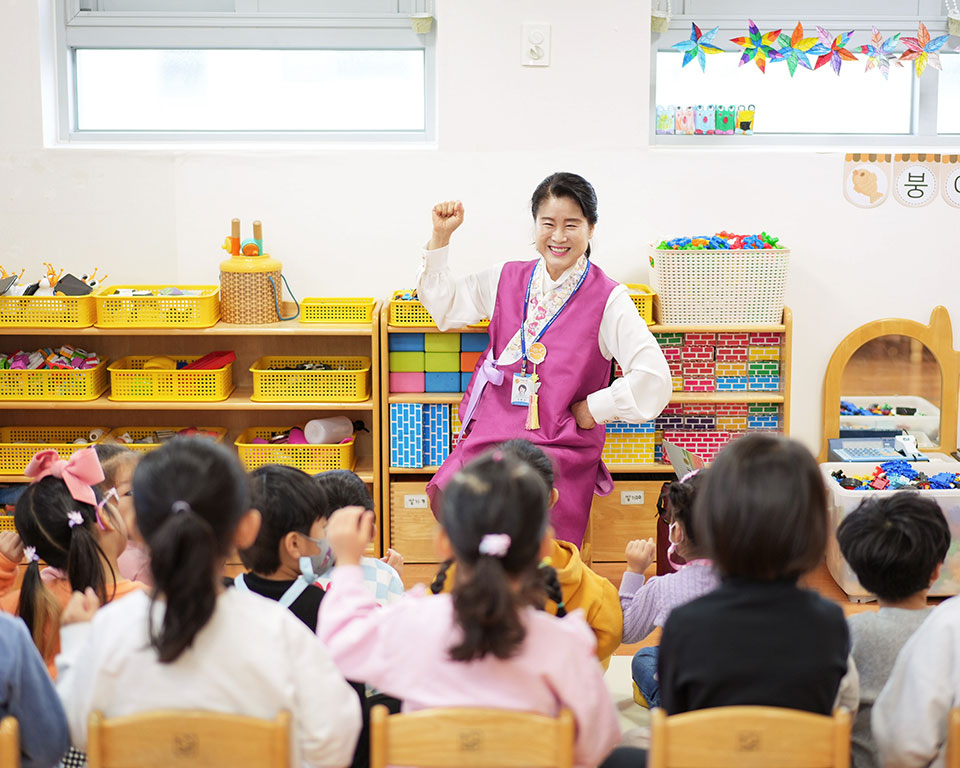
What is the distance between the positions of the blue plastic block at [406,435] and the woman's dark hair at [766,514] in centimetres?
207

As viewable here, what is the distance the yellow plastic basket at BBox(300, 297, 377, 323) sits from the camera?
12.2 feet

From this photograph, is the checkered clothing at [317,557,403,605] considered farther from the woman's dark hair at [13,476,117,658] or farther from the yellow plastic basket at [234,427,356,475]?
the yellow plastic basket at [234,427,356,475]

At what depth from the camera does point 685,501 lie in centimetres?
241

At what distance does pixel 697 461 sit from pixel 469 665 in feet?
7.46

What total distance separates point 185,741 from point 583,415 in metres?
1.87

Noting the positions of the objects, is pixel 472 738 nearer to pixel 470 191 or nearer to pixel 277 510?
pixel 277 510

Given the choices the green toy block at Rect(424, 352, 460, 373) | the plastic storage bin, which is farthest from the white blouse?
the plastic storage bin

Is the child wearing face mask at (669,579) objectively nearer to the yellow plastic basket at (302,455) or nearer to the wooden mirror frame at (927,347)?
the yellow plastic basket at (302,455)

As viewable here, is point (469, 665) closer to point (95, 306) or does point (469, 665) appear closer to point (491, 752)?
point (491, 752)

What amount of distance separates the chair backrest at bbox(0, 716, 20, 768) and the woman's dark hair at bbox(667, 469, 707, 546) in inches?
53.7

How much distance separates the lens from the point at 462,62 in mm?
3799

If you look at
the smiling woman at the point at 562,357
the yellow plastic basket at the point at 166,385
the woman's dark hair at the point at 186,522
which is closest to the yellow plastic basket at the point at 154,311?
the yellow plastic basket at the point at 166,385

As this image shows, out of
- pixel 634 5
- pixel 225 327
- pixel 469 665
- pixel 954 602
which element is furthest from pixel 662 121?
pixel 469 665

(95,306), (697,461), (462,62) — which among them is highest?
(462,62)
